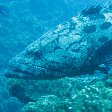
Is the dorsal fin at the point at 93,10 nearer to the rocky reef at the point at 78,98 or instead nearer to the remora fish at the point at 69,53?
the remora fish at the point at 69,53

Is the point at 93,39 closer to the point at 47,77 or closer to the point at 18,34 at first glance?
the point at 47,77

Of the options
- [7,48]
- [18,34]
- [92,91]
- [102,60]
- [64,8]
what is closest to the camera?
[92,91]

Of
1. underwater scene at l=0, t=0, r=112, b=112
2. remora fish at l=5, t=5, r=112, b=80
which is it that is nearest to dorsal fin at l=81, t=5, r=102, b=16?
underwater scene at l=0, t=0, r=112, b=112

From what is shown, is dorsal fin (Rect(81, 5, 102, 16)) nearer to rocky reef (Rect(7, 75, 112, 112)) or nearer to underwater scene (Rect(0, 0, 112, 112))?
underwater scene (Rect(0, 0, 112, 112))

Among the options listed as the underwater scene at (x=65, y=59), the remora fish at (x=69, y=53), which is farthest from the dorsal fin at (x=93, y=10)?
the remora fish at (x=69, y=53)

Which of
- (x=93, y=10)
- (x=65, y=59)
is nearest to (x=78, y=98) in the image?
(x=65, y=59)

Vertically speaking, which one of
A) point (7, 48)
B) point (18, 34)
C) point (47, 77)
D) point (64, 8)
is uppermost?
point (64, 8)

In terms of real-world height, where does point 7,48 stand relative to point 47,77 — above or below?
above

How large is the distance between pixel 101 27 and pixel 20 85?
213cm

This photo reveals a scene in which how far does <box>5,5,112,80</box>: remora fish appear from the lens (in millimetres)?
4516

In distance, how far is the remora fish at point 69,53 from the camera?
4.52 m

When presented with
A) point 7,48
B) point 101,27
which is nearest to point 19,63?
point 101,27

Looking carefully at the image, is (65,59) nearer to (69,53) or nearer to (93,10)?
(69,53)

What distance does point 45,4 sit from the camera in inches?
766
